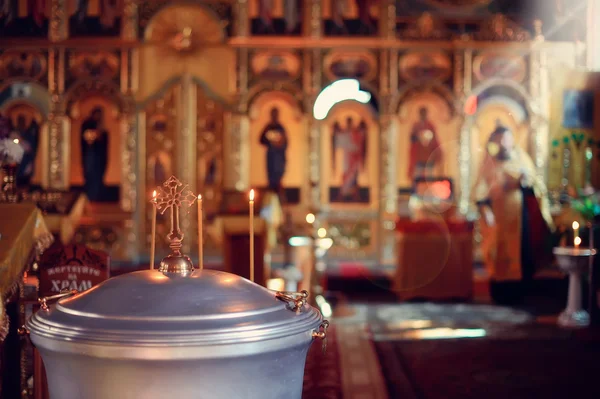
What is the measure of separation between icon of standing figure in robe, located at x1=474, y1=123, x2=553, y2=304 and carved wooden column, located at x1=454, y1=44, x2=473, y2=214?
63.1 inches

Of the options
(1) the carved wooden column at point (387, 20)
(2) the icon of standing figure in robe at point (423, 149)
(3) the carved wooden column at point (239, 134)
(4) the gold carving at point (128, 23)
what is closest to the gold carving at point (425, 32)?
(1) the carved wooden column at point (387, 20)

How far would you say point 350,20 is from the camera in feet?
35.0

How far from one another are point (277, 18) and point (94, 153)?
305 cm

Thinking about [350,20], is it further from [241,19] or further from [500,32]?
[500,32]

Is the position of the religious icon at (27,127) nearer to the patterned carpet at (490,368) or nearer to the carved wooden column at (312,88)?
the carved wooden column at (312,88)

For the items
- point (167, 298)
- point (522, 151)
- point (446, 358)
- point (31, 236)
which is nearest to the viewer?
point (167, 298)

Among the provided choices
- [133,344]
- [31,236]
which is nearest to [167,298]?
[133,344]

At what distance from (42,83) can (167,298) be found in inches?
356

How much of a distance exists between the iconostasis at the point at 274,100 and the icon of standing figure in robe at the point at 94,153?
19 mm

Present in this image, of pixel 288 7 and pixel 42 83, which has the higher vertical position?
pixel 288 7

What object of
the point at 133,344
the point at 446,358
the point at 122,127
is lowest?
the point at 446,358

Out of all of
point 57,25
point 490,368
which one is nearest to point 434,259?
point 490,368

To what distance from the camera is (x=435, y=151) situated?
10.7 metres

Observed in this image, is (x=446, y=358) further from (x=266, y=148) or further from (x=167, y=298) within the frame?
(x=266, y=148)
